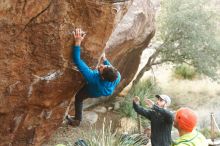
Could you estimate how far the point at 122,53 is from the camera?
43.3 feet

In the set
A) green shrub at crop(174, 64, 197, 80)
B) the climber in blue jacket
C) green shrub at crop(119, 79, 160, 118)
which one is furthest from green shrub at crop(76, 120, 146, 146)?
green shrub at crop(174, 64, 197, 80)

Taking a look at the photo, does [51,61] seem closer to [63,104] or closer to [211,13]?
[63,104]

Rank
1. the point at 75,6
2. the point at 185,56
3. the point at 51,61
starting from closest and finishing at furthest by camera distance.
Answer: the point at 75,6
the point at 51,61
the point at 185,56

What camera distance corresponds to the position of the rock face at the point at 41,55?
746cm

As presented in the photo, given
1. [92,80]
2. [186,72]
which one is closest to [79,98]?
[92,80]

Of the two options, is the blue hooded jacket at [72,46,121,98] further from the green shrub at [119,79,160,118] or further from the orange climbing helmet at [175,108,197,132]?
the green shrub at [119,79,160,118]

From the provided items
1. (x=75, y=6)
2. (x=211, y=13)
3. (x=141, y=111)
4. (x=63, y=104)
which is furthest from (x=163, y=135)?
(x=211, y=13)

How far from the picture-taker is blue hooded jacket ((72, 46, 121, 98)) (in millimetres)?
8023

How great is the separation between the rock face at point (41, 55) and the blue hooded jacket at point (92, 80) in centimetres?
16

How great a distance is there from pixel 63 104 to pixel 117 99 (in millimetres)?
6959

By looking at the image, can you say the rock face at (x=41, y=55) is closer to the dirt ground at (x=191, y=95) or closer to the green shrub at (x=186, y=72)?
the dirt ground at (x=191, y=95)

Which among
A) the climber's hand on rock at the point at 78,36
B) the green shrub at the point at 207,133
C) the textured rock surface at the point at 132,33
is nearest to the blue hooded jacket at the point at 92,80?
the climber's hand on rock at the point at 78,36

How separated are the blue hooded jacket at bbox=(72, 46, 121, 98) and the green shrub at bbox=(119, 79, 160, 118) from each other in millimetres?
6129

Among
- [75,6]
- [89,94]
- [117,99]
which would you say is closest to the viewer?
[75,6]
